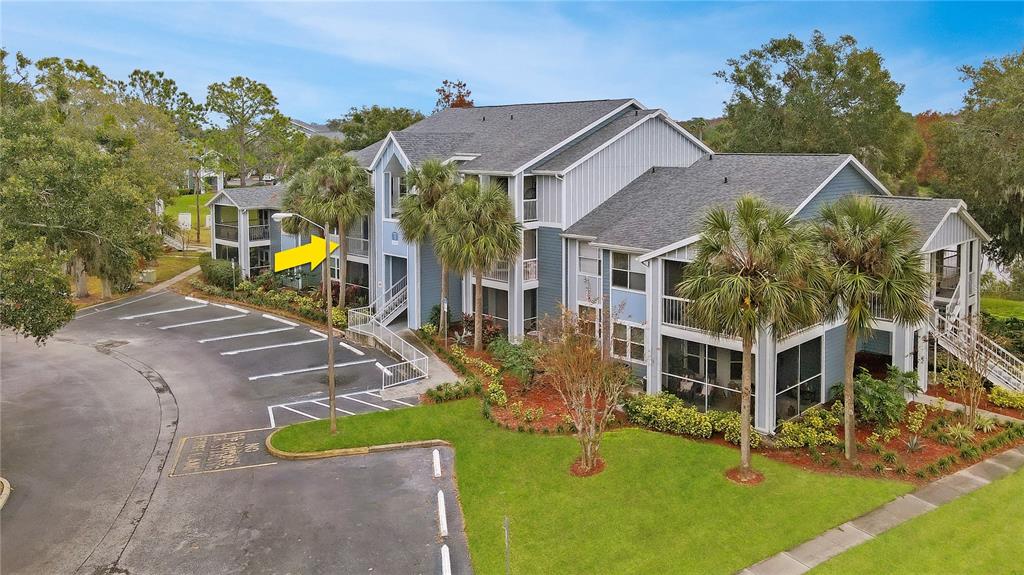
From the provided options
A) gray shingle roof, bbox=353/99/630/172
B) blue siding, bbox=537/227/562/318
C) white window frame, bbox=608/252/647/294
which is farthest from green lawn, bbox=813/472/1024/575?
gray shingle roof, bbox=353/99/630/172

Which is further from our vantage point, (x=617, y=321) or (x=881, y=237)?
(x=617, y=321)

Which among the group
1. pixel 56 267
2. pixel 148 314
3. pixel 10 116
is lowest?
pixel 148 314

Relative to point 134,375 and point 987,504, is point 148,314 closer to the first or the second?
point 134,375

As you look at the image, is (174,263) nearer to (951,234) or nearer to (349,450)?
(349,450)

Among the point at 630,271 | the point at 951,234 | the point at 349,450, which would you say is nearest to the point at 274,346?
the point at 349,450

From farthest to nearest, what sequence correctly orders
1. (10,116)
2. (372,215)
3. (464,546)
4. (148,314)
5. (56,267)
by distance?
(148,314) → (372,215) → (10,116) → (56,267) → (464,546)

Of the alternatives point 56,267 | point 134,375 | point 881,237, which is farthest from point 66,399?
point 881,237

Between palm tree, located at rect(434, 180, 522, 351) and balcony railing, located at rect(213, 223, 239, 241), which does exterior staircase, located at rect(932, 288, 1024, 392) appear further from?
balcony railing, located at rect(213, 223, 239, 241)
